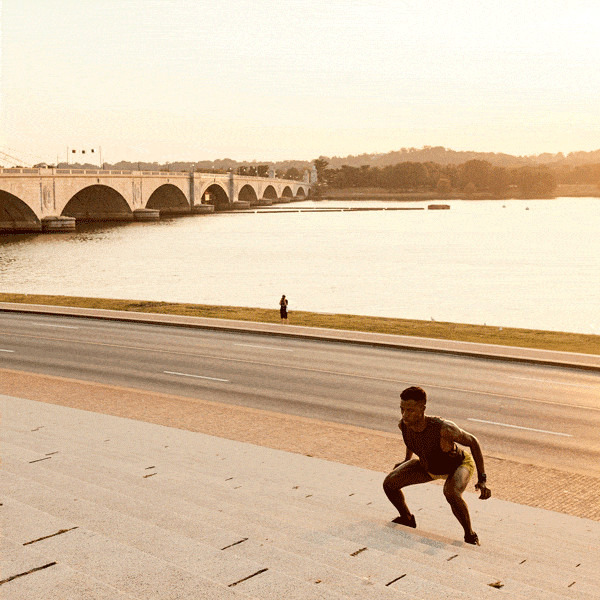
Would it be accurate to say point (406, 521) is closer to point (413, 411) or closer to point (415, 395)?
point (413, 411)

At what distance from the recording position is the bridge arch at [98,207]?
146 m

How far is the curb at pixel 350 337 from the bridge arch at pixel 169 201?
142 meters

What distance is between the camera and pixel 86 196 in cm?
14675

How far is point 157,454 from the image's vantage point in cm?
1271

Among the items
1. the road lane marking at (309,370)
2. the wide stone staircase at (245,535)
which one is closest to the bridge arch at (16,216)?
the road lane marking at (309,370)

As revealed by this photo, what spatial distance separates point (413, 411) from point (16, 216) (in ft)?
392

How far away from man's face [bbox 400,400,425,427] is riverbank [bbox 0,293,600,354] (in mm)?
23388

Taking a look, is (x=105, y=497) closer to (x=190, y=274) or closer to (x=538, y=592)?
(x=538, y=592)

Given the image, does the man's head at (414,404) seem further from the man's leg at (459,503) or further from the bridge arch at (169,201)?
the bridge arch at (169,201)

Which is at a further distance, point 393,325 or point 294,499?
point 393,325

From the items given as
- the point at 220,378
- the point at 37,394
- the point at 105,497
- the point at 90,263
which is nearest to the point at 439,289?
the point at 90,263

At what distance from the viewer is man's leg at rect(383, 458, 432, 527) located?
29.8ft

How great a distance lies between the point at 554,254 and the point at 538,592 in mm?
100810

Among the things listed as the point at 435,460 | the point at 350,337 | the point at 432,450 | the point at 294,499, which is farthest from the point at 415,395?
the point at 350,337
